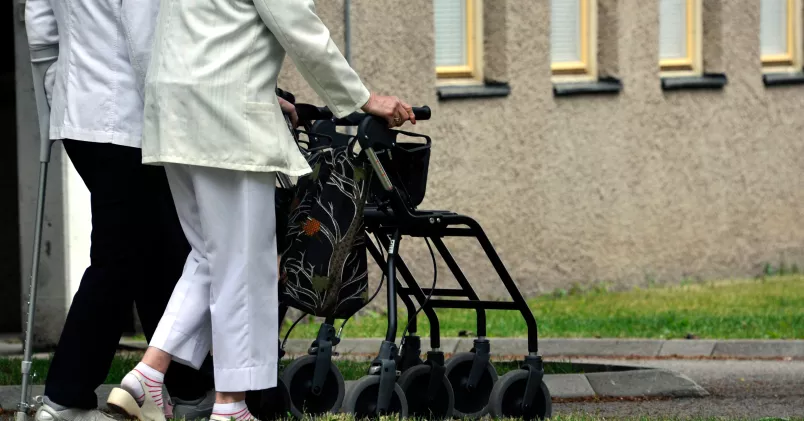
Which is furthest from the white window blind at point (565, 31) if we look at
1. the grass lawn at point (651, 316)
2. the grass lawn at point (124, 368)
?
the grass lawn at point (124, 368)

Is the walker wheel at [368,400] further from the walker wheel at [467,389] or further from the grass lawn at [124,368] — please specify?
the grass lawn at [124,368]

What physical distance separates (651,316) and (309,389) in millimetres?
5728

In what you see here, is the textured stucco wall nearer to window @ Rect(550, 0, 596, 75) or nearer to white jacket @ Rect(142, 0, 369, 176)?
window @ Rect(550, 0, 596, 75)

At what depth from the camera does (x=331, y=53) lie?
496 centimetres

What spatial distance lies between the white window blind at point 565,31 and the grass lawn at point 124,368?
602 cm

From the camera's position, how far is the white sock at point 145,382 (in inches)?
199

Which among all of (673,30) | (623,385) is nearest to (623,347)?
(623,385)

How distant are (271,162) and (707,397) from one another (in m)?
3.35

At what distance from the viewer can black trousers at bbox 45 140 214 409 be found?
5.21m

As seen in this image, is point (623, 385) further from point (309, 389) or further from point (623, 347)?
point (309, 389)

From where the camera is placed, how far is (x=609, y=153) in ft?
44.5

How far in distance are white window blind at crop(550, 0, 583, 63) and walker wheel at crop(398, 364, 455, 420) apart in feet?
26.7

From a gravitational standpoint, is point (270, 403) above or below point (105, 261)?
below

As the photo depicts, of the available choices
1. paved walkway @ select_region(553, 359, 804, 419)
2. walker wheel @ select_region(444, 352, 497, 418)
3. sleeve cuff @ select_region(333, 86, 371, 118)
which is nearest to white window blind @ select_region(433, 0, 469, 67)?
paved walkway @ select_region(553, 359, 804, 419)
